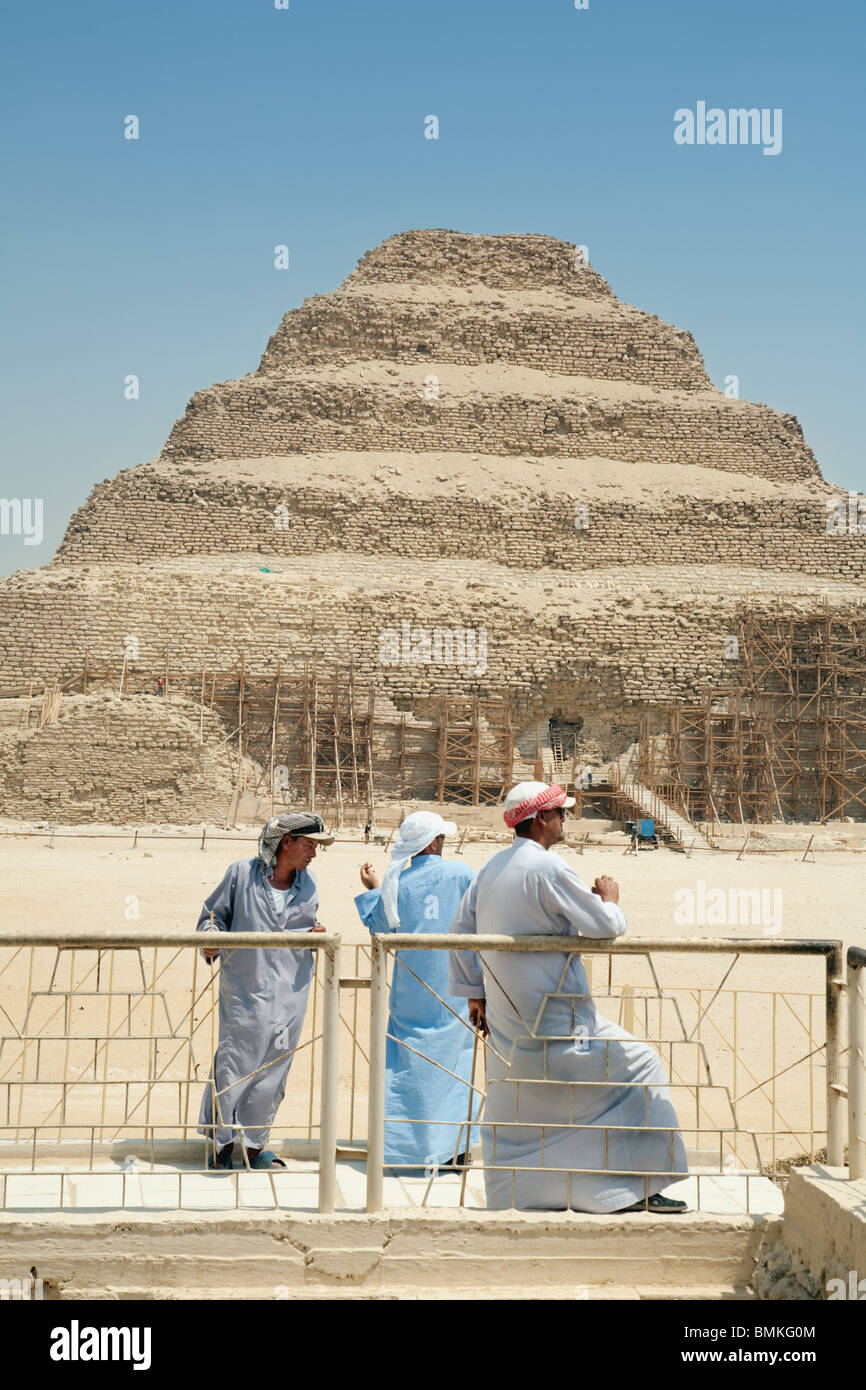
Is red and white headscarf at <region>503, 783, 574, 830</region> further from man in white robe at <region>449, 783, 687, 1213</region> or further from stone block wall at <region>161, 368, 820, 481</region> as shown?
stone block wall at <region>161, 368, 820, 481</region>

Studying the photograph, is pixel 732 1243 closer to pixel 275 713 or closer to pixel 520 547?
pixel 275 713

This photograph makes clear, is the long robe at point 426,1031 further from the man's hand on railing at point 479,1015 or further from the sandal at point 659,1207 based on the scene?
the sandal at point 659,1207

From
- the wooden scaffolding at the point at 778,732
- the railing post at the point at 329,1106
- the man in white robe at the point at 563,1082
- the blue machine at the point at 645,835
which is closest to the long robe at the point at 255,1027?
the railing post at the point at 329,1106

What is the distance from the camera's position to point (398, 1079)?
4910 mm

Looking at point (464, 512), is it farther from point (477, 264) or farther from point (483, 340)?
point (477, 264)

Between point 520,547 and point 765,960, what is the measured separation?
28487 mm

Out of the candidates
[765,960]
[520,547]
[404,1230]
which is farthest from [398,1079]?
[520,547]

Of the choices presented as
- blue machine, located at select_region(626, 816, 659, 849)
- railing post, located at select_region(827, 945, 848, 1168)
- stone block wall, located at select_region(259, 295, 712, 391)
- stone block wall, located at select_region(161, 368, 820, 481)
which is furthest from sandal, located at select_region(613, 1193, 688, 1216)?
stone block wall, located at select_region(259, 295, 712, 391)

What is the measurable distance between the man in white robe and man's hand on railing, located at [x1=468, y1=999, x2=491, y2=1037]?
24 centimetres

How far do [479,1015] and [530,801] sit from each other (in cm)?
72

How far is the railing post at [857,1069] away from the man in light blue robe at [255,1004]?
1755mm

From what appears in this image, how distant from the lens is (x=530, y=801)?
402 centimetres

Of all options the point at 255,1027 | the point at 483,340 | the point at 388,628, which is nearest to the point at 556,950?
the point at 255,1027

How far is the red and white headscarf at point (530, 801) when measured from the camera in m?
4.02
